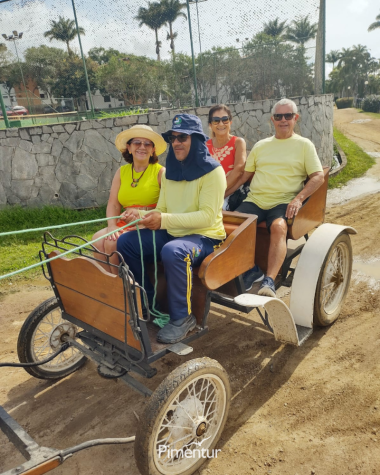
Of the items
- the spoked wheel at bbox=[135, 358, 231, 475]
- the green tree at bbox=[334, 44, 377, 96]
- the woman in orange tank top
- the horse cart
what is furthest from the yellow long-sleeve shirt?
the green tree at bbox=[334, 44, 377, 96]

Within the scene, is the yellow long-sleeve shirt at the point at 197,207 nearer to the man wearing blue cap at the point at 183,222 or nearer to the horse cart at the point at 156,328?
the man wearing blue cap at the point at 183,222

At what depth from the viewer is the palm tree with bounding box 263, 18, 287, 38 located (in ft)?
28.4

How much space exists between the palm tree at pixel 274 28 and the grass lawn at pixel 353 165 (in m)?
3.54

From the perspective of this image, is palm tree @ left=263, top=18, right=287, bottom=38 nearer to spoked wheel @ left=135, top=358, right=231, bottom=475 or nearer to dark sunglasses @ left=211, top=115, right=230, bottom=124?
dark sunglasses @ left=211, top=115, right=230, bottom=124

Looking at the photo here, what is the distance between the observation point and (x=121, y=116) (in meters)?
8.25

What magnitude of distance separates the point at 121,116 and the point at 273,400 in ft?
22.2

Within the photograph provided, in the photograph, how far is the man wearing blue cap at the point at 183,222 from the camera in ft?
8.98

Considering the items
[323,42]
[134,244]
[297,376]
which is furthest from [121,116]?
[297,376]

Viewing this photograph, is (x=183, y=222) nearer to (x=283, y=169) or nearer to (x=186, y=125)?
(x=186, y=125)

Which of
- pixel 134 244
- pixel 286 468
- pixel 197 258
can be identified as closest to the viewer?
pixel 286 468

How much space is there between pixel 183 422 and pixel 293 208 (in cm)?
206

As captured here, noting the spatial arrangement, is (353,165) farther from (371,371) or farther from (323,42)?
(371,371)

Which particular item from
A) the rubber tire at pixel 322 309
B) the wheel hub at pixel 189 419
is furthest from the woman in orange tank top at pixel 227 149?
the wheel hub at pixel 189 419

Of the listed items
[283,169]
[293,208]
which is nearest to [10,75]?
[283,169]
